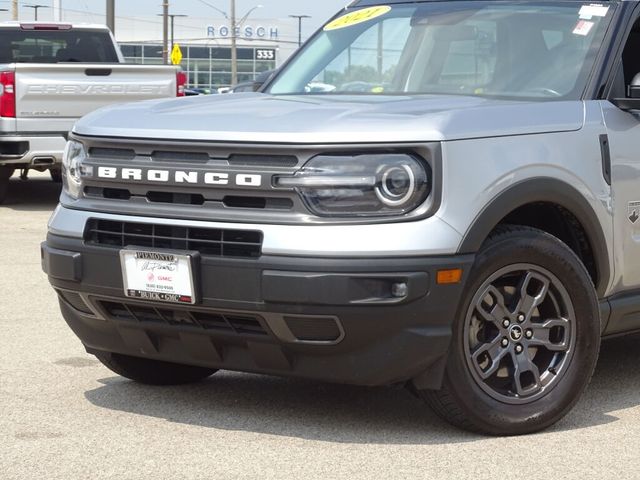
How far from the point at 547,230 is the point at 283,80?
65.9 inches

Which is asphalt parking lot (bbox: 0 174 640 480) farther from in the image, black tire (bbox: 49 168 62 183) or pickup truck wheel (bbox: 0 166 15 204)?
black tire (bbox: 49 168 62 183)

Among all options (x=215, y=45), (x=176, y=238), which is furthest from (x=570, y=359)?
(x=215, y=45)

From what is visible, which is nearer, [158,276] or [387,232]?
[387,232]

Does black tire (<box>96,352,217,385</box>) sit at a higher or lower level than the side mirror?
lower

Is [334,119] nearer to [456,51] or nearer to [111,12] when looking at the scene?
[456,51]

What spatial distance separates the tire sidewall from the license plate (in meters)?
0.93

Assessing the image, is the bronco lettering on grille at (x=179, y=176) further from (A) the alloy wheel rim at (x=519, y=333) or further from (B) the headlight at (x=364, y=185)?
(A) the alloy wheel rim at (x=519, y=333)

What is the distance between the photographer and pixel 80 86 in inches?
527

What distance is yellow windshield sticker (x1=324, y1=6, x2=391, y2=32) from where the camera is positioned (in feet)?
20.9

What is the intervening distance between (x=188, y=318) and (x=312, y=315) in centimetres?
52

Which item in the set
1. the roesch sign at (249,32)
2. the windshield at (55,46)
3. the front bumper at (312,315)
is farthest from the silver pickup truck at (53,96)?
the roesch sign at (249,32)

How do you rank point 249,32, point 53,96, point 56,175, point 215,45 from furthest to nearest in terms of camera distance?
point 249,32
point 215,45
point 56,175
point 53,96

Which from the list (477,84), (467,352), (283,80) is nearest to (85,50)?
(283,80)

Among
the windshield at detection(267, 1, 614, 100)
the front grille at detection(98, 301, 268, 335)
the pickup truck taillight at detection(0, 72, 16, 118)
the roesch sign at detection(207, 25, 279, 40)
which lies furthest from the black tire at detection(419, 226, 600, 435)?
the roesch sign at detection(207, 25, 279, 40)
